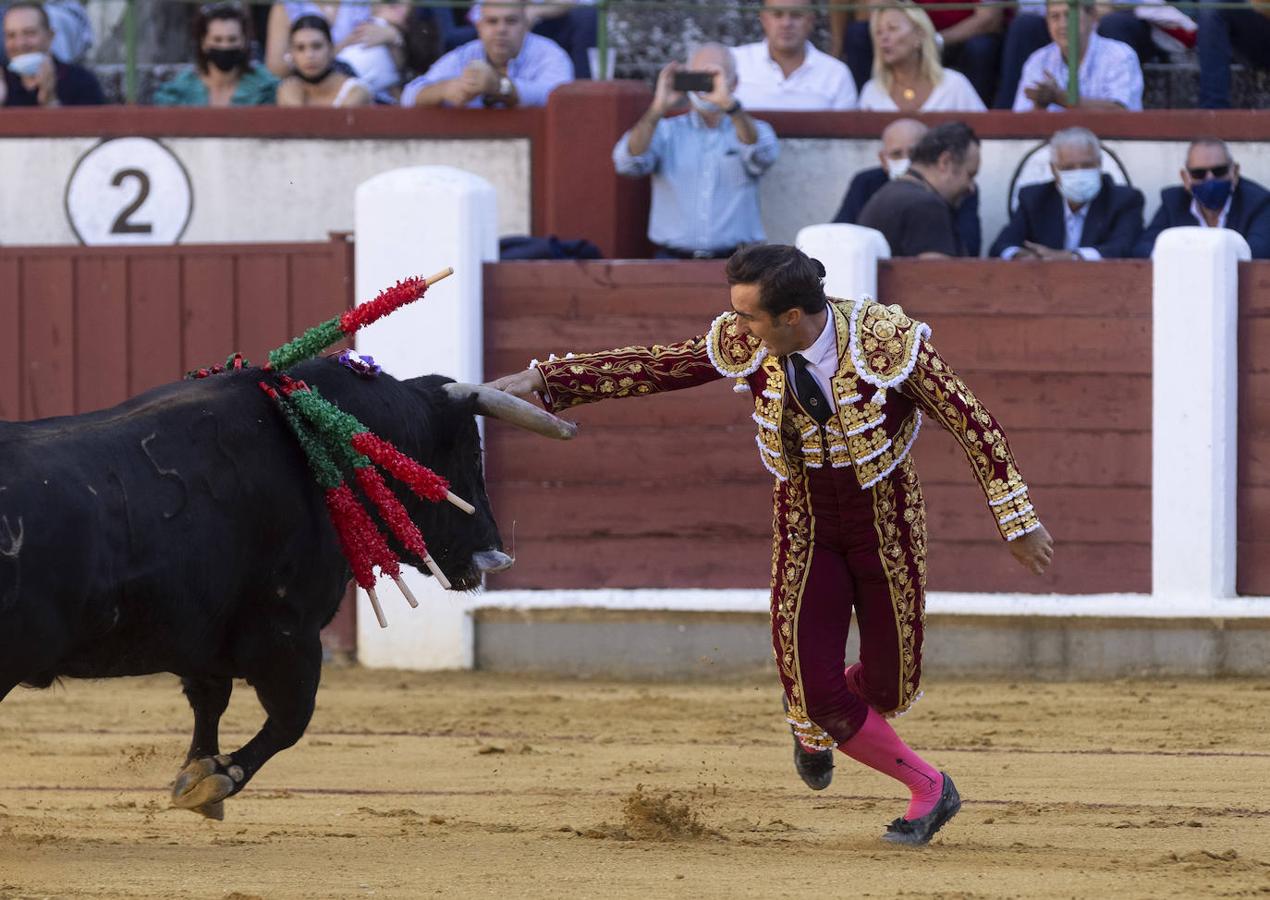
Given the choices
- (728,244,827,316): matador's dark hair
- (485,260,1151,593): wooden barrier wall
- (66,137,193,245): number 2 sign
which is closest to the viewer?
(728,244,827,316): matador's dark hair

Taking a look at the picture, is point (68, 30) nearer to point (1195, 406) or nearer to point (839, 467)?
point (1195, 406)

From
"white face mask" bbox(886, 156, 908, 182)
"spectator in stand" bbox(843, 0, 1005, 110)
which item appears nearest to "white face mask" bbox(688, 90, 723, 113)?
"white face mask" bbox(886, 156, 908, 182)

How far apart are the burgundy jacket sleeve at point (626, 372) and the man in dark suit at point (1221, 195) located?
143 inches

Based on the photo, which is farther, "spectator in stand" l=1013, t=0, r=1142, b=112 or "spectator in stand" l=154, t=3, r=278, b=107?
"spectator in stand" l=154, t=3, r=278, b=107

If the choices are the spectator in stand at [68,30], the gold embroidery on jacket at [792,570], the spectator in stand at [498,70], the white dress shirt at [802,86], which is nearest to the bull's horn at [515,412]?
the gold embroidery on jacket at [792,570]

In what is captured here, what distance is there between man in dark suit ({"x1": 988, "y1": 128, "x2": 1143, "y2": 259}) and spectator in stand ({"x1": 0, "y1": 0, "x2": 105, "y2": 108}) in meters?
4.05

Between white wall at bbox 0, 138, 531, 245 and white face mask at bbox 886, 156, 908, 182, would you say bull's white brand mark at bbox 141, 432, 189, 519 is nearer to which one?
white face mask at bbox 886, 156, 908, 182

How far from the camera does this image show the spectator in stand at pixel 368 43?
941cm

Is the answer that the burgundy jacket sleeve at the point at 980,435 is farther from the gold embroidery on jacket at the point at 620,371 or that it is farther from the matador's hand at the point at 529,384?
the matador's hand at the point at 529,384

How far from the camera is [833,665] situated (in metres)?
4.49

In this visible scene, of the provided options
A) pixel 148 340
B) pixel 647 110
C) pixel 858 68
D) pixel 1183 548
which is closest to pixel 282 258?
pixel 148 340

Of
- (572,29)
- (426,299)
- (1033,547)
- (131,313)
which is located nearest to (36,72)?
(131,313)

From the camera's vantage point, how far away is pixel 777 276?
420cm

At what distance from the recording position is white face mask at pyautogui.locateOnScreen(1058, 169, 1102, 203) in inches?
307
